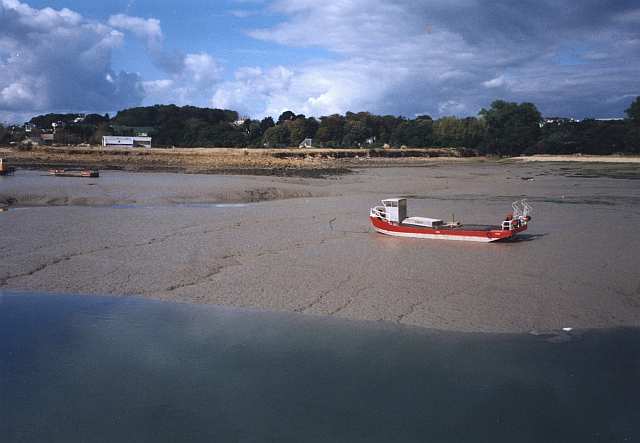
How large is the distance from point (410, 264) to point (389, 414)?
843cm

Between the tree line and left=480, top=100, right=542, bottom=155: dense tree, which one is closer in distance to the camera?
the tree line

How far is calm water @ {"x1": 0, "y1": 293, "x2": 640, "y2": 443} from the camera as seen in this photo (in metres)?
7.67

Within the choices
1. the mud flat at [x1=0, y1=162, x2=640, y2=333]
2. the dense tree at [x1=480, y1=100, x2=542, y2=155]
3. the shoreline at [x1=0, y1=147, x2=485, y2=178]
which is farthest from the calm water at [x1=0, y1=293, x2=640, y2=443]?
the dense tree at [x1=480, y1=100, x2=542, y2=155]

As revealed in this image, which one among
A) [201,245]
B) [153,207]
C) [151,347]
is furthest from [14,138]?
[151,347]

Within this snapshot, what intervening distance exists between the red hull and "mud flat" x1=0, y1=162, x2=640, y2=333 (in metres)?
0.36

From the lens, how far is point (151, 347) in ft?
33.9

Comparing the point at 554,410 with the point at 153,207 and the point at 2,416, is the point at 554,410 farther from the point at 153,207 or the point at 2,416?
the point at 153,207

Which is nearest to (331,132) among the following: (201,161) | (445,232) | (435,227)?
(201,161)

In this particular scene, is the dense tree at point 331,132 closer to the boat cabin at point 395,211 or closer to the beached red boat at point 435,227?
the boat cabin at point 395,211

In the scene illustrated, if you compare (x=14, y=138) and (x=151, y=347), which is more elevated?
(x=14, y=138)

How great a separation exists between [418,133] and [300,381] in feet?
359

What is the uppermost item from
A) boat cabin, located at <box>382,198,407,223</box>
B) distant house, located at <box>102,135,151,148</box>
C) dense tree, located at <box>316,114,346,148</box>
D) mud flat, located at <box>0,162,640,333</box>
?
dense tree, located at <box>316,114,346,148</box>

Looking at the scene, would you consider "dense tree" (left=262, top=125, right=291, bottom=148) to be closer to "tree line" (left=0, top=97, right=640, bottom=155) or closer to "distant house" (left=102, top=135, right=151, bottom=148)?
"tree line" (left=0, top=97, right=640, bottom=155)

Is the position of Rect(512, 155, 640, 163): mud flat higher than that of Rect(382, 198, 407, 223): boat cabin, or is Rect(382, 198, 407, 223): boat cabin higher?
Rect(512, 155, 640, 163): mud flat
